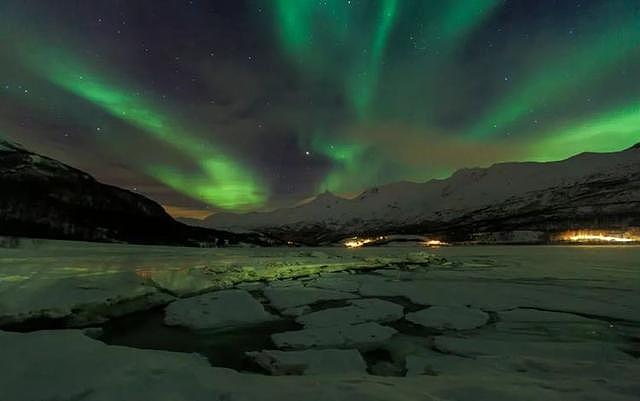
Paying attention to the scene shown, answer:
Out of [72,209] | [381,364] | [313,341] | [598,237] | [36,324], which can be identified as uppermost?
[72,209]

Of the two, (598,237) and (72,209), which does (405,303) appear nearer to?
(72,209)

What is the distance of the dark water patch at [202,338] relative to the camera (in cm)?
642

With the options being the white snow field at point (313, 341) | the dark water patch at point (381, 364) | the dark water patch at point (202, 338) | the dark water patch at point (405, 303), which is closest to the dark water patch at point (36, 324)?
the white snow field at point (313, 341)

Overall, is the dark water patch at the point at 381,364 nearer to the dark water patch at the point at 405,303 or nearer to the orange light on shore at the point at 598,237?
the dark water patch at the point at 405,303

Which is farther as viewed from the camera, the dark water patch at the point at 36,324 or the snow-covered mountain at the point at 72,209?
the snow-covered mountain at the point at 72,209

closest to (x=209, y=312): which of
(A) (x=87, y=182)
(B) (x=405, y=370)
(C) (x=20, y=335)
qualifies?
(C) (x=20, y=335)

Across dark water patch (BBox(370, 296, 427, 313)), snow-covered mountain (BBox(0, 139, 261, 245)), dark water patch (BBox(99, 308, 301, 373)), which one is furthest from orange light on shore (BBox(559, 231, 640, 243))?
dark water patch (BBox(99, 308, 301, 373))

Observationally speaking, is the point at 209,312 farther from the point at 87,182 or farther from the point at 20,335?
the point at 87,182

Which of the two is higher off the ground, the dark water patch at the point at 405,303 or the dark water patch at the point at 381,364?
the dark water patch at the point at 405,303

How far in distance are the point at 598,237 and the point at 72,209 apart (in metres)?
158

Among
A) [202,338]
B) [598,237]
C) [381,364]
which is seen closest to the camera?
[381,364]

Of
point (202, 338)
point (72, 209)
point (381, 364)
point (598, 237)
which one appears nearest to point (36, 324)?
point (202, 338)

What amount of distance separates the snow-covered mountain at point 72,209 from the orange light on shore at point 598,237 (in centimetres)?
11166

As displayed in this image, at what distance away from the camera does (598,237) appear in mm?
117062
